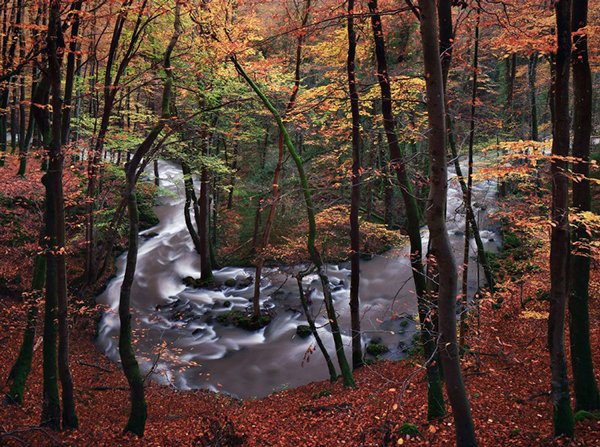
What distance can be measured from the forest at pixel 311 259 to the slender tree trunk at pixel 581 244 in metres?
0.03

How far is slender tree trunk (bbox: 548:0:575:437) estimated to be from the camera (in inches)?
180

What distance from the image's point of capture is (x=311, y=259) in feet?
43.1

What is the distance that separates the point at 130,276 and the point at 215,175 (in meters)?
11.2

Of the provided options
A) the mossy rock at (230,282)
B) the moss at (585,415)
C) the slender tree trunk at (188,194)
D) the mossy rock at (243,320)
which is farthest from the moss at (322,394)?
the slender tree trunk at (188,194)

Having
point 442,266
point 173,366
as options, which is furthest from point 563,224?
point 173,366

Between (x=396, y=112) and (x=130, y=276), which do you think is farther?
(x=396, y=112)

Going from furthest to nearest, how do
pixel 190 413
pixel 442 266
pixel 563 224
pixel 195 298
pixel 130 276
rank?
pixel 195 298 → pixel 190 413 → pixel 130 276 → pixel 563 224 → pixel 442 266

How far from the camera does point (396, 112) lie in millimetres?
9969

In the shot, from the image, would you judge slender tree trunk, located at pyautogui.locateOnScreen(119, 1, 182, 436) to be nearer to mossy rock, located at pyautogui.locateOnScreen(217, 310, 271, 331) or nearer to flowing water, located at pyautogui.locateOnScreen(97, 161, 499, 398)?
flowing water, located at pyautogui.locateOnScreen(97, 161, 499, 398)

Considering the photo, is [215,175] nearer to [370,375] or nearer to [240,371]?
[240,371]

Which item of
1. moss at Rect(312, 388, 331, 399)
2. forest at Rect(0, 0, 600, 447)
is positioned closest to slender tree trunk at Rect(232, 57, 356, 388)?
forest at Rect(0, 0, 600, 447)

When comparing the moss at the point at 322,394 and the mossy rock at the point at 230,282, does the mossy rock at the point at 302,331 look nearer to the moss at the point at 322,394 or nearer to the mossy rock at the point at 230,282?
the moss at the point at 322,394

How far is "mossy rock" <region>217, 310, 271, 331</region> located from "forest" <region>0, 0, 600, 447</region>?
0.26ft

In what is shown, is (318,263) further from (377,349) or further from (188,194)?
(188,194)
